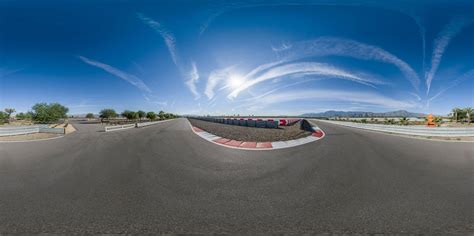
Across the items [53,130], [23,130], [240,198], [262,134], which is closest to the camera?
[240,198]

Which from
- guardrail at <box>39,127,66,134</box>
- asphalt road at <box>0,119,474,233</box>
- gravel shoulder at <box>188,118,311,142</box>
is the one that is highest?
guardrail at <box>39,127,66,134</box>

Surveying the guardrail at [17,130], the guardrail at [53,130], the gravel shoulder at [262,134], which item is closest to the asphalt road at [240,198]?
the gravel shoulder at [262,134]

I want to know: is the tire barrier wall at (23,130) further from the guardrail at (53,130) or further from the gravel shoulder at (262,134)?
the gravel shoulder at (262,134)

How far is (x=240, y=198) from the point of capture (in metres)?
3.63

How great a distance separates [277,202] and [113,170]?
16.6 feet

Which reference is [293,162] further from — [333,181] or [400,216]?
[400,216]

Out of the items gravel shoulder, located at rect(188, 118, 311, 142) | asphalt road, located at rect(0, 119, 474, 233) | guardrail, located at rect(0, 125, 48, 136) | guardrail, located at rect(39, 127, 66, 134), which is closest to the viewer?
asphalt road, located at rect(0, 119, 474, 233)

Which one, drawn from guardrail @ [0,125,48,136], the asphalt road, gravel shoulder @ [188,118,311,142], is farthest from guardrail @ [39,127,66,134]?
the asphalt road

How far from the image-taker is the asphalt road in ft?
9.20

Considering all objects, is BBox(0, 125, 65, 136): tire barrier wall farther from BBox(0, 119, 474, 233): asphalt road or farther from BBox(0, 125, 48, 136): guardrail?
BBox(0, 119, 474, 233): asphalt road

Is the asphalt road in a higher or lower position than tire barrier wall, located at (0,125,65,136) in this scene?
lower

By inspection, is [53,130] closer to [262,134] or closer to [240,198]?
[262,134]

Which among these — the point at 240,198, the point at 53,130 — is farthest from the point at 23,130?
the point at 240,198

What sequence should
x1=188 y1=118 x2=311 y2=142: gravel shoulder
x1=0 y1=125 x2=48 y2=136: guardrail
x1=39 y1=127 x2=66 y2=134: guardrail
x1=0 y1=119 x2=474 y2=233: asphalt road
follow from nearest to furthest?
1. x1=0 y1=119 x2=474 y2=233: asphalt road
2. x1=188 y1=118 x2=311 y2=142: gravel shoulder
3. x1=0 y1=125 x2=48 y2=136: guardrail
4. x1=39 y1=127 x2=66 y2=134: guardrail
